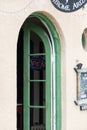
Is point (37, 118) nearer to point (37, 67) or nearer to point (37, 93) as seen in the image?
point (37, 93)

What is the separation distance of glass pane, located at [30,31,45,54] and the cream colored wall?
0.65m

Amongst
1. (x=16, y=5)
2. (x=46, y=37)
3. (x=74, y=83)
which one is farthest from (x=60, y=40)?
(x=16, y=5)

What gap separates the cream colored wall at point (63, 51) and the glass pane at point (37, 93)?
2.67 ft

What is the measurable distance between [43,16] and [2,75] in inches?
74.9

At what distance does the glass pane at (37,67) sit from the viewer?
10183 mm

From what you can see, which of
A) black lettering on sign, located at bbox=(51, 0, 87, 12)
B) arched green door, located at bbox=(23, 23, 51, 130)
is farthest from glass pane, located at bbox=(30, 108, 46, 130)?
black lettering on sign, located at bbox=(51, 0, 87, 12)

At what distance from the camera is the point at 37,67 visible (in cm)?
1044

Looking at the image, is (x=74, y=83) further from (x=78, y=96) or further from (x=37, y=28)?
(x=37, y=28)

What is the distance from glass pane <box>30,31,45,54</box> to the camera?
10338mm

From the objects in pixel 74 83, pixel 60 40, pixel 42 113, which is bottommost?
pixel 42 113

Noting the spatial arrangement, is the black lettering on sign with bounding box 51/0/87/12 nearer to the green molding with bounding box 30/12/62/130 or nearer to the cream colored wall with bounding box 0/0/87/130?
the cream colored wall with bounding box 0/0/87/130

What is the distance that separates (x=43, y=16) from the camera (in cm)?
955

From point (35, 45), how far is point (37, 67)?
0.47 meters

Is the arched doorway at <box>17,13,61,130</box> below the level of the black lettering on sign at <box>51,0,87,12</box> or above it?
below
